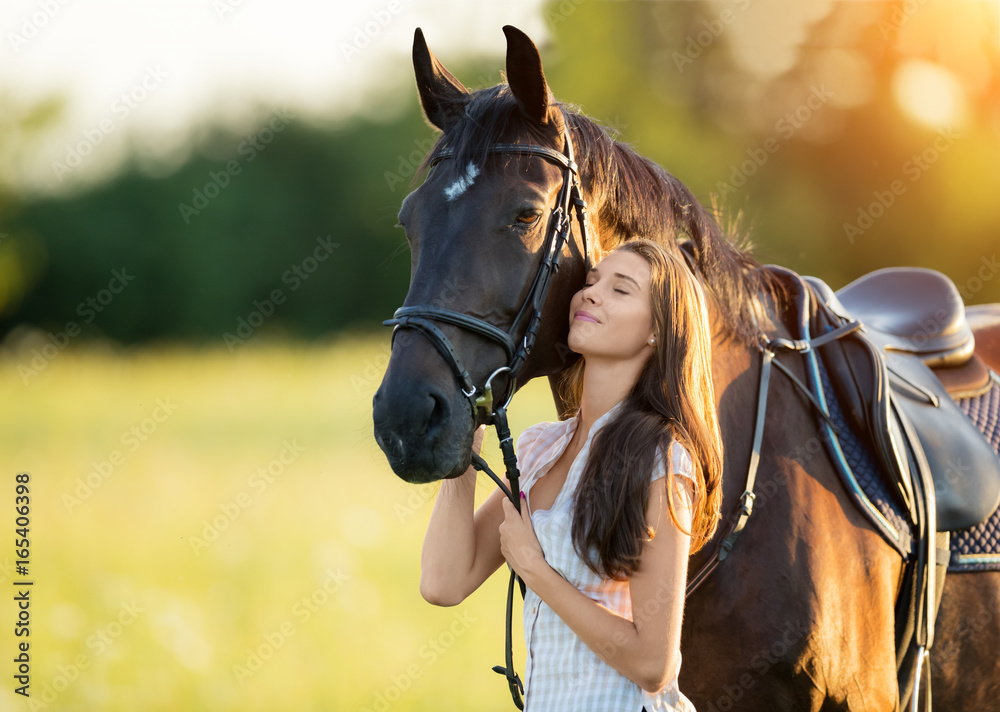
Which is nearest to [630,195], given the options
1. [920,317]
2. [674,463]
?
[674,463]

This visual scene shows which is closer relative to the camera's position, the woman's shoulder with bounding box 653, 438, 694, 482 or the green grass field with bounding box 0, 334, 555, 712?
the woman's shoulder with bounding box 653, 438, 694, 482

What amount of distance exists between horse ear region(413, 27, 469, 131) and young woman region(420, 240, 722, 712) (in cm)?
67

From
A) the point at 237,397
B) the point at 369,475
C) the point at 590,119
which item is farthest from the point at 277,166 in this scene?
the point at 590,119

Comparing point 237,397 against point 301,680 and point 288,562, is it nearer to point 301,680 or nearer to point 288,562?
point 288,562
